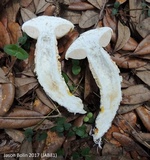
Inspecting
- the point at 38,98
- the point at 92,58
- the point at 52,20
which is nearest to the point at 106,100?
the point at 92,58

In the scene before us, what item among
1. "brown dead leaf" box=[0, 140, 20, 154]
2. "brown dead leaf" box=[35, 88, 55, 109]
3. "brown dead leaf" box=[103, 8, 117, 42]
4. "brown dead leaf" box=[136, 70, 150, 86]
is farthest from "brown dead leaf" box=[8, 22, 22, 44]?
"brown dead leaf" box=[136, 70, 150, 86]

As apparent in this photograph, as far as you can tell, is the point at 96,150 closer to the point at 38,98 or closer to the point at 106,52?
the point at 38,98

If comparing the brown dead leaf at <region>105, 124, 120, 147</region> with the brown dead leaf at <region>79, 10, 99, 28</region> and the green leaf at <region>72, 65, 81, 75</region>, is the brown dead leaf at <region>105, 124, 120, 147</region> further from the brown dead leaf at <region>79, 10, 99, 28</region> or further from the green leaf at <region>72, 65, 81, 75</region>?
the brown dead leaf at <region>79, 10, 99, 28</region>

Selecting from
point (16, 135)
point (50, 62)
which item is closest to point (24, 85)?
point (50, 62)

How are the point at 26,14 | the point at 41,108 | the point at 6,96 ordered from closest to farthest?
the point at 6,96, the point at 41,108, the point at 26,14

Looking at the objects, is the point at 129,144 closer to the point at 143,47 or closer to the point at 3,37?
the point at 143,47

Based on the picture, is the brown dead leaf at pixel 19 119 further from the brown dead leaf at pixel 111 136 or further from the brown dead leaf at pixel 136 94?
the brown dead leaf at pixel 136 94
